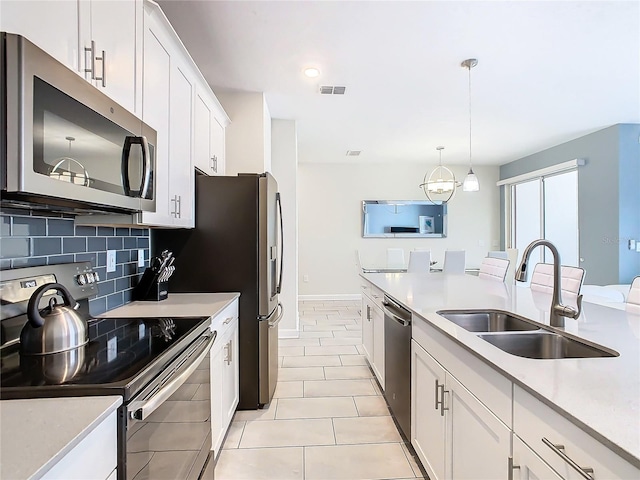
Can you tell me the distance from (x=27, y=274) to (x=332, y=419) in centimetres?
198

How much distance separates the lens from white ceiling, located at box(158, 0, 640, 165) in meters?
2.30

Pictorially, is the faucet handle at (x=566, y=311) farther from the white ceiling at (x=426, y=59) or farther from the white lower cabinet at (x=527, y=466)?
the white ceiling at (x=426, y=59)

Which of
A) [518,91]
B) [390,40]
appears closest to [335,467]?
[390,40]

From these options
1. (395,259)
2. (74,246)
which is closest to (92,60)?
(74,246)

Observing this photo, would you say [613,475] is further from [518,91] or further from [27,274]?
[518,91]

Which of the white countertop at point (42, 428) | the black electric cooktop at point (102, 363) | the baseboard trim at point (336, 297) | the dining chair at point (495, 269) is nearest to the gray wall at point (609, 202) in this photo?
the dining chair at point (495, 269)

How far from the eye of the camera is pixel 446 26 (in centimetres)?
245

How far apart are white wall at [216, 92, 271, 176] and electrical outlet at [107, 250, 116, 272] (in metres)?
1.86

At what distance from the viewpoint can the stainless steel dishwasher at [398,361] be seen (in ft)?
6.64

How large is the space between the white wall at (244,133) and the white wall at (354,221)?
135 inches

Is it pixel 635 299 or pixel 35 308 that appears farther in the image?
pixel 635 299

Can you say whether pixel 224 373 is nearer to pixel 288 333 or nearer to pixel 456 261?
pixel 288 333

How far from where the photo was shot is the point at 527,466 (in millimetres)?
946

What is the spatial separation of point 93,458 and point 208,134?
241cm
